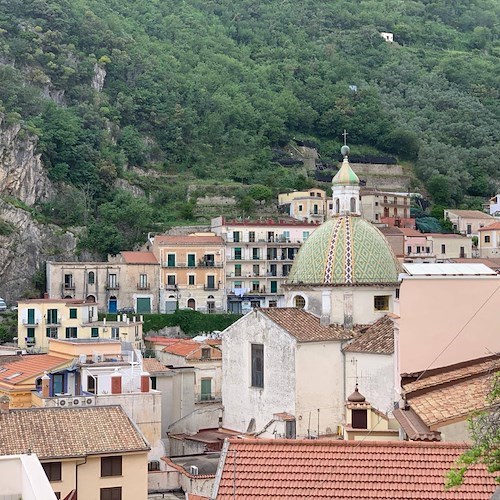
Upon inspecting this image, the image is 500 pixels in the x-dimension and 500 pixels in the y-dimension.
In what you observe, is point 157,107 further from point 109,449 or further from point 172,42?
point 109,449

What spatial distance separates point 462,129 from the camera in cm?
10788

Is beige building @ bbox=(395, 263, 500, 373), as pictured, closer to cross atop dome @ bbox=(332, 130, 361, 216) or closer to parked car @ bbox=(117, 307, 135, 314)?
cross atop dome @ bbox=(332, 130, 361, 216)

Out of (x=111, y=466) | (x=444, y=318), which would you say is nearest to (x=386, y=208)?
(x=111, y=466)

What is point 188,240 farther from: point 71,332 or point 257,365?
point 257,365

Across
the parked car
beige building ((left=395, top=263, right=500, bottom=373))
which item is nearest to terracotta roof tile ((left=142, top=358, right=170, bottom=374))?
beige building ((left=395, top=263, right=500, bottom=373))

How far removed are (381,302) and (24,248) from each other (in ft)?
133

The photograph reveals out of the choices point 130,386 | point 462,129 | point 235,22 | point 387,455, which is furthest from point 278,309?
point 235,22

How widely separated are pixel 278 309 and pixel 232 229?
117ft

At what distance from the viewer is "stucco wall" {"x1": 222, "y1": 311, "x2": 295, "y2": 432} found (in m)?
33.7

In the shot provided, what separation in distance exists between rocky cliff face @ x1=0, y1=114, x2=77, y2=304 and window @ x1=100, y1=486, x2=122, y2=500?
46406 mm

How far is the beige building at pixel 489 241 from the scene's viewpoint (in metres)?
80.4

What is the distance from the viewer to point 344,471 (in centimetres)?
1238

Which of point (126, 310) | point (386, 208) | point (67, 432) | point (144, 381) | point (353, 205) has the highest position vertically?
point (386, 208)

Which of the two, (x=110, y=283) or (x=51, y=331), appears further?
(x=110, y=283)
